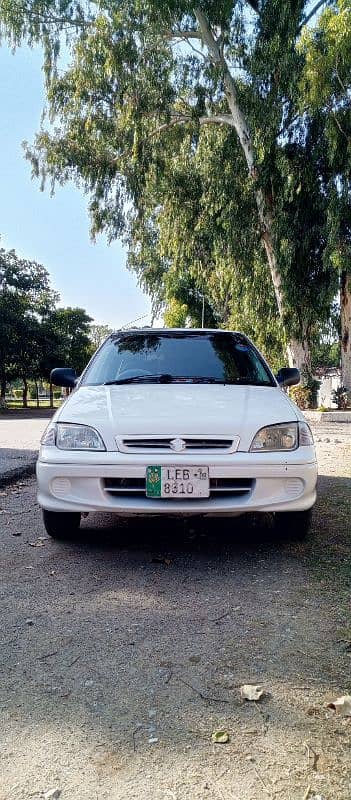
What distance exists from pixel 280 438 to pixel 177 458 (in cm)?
67

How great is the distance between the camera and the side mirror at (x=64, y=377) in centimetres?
494

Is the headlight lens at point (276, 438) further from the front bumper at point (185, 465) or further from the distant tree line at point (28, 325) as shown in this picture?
the distant tree line at point (28, 325)

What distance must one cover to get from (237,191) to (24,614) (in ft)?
55.1

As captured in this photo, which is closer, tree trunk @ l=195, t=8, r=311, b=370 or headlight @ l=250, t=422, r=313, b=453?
headlight @ l=250, t=422, r=313, b=453

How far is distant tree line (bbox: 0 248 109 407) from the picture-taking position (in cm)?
3609

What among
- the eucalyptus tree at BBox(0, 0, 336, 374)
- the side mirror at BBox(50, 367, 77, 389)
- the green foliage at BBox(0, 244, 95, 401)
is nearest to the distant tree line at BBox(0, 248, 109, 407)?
the green foliage at BBox(0, 244, 95, 401)

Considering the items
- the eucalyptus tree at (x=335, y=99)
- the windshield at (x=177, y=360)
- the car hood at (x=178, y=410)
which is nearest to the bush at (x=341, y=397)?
the eucalyptus tree at (x=335, y=99)

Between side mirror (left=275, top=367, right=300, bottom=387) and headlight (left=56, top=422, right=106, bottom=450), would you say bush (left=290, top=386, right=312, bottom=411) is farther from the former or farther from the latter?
headlight (left=56, top=422, right=106, bottom=450)

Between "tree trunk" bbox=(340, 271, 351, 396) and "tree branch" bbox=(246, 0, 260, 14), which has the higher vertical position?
"tree branch" bbox=(246, 0, 260, 14)

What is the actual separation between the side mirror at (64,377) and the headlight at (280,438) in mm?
1995

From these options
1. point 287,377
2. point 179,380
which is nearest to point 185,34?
point 287,377

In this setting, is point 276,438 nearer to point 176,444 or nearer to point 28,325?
point 176,444

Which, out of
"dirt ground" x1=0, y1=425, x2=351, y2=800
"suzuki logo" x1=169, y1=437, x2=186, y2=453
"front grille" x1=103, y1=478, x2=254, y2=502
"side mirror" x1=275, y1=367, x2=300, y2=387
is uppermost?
"side mirror" x1=275, y1=367, x2=300, y2=387

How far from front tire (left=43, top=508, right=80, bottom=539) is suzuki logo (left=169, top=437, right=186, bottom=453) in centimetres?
88
